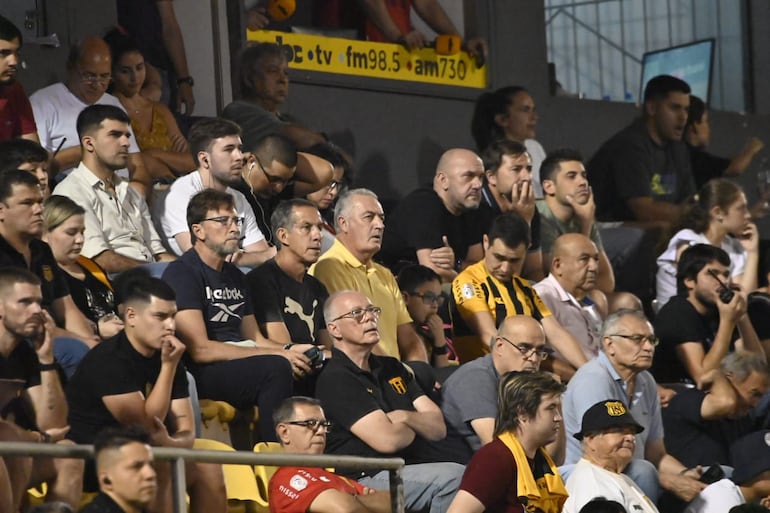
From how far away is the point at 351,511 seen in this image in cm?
622

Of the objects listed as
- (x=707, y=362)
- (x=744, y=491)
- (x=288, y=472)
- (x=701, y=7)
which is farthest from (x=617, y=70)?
(x=288, y=472)

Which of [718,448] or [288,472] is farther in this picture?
[718,448]

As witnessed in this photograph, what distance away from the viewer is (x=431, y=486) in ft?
23.1

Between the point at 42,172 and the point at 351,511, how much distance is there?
2236 mm

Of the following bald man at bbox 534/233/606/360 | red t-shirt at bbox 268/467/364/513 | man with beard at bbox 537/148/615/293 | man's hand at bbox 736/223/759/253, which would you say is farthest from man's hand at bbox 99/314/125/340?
man's hand at bbox 736/223/759/253

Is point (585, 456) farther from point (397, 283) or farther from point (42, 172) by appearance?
point (42, 172)

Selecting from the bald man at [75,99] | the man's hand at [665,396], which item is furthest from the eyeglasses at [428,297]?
the bald man at [75,99]

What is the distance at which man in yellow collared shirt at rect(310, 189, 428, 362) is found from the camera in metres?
8.16

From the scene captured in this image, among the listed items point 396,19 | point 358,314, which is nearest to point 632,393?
point 358,314

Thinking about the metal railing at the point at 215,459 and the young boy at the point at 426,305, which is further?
the young boy at the point at 426,305

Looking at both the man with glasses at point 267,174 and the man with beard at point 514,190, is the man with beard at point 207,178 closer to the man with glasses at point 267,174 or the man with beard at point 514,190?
the man with glasses at point 267,174

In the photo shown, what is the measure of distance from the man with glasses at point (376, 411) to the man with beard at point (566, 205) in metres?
2.63

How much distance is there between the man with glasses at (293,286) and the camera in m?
7.70

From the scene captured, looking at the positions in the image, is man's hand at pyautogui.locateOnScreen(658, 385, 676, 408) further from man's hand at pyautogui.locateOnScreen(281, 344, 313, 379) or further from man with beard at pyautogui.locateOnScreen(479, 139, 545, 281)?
man's hand at pyautogui.locateOnScreen(281, 344, 313, 379)
